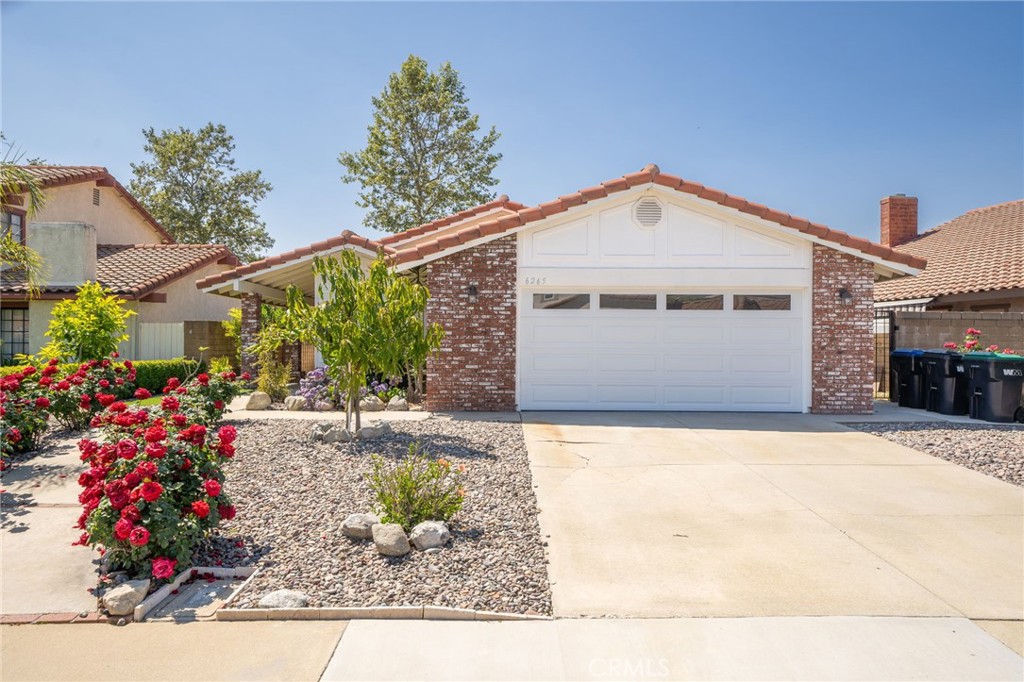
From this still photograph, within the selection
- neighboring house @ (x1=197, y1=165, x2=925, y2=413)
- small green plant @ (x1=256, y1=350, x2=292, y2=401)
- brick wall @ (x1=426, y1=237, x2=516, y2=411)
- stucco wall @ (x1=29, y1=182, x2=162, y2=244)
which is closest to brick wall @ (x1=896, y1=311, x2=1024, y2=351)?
neighboring house @ (x1=197, y1=165, x2=925, y2=413)

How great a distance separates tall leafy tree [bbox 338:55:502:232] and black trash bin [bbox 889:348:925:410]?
2079 cm

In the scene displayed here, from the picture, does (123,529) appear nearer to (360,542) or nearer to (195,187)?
(360,542)

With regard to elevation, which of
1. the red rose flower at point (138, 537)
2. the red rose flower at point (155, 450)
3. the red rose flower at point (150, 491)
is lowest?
the red rose flower at point (138, 537)

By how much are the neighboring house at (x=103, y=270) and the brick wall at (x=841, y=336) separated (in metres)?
15.2

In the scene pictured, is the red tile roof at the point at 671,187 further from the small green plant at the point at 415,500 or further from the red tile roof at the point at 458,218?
the small green plant at the point at 415,500

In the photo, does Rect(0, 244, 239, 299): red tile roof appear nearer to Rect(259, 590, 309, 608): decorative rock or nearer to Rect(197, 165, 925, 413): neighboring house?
Rect(197, 165, 925, 413): neighboring house

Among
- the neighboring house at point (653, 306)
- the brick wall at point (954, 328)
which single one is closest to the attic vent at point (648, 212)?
the neighboring house at point (653, 306)

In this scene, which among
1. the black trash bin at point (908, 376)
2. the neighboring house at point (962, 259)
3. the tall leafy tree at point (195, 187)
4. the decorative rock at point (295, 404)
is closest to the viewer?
the decorative rock at point (295, 404)

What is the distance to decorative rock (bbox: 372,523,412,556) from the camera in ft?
14.8

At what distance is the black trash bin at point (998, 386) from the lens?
1067 cm

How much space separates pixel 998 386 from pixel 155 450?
12904 mm

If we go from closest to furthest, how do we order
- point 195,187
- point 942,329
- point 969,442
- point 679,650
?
1. point 679,650
2. point 969,442
3. point 942,329
4. point 195,187

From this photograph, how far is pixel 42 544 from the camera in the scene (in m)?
4.96

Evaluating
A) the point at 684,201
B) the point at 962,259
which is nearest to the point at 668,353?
the point at 684,201
